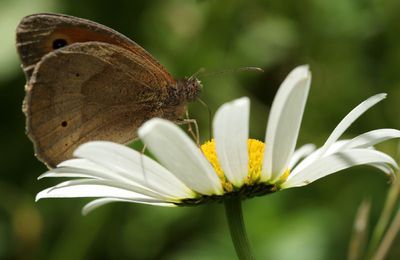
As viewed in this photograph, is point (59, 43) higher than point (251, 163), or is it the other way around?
point (59, 43)

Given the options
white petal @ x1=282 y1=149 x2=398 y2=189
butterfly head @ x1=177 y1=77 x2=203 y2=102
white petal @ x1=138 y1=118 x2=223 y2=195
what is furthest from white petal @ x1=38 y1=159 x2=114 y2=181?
butterfly head @ x1=177 y1=77 x2=203 y2=102

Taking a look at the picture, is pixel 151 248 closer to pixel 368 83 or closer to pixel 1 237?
pixel 1 237

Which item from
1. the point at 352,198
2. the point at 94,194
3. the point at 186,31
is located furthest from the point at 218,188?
the point at 186,31

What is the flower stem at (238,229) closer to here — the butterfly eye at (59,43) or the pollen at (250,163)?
the pollen at (250,163)

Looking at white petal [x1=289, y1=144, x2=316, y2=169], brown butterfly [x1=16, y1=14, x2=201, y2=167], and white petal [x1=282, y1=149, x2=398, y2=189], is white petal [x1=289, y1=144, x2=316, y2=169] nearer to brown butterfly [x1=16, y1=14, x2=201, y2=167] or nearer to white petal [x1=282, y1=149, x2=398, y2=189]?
white petal [x1=282, y1=149, x2=398, y2=189]

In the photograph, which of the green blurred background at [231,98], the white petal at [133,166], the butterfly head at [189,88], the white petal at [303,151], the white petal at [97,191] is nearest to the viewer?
the white petal at [133,166]

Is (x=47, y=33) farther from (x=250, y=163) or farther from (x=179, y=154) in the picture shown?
(x=179, y=154)

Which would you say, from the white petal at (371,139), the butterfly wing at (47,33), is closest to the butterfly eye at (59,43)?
the butterfly wing at (47,33)

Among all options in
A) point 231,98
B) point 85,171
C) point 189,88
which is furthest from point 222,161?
point 231,98
